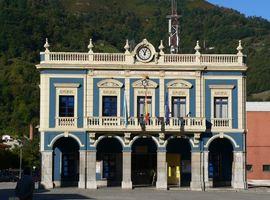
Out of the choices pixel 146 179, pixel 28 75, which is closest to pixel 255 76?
pixel 28 75

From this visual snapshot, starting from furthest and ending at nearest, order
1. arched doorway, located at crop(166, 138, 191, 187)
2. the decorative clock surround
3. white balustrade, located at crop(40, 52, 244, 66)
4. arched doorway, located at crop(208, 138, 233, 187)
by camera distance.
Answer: arched doorway, located at crop(208, 138, 233, 187) < arched doorway, located at crop(166, 138, 191, 187) < the decorative clock surround < white balustrade, located at crop(40, 52, 244, 66)

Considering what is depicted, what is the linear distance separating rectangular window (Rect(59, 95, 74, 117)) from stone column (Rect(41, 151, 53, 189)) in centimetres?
296

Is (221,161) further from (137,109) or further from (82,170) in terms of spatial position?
(82,170)

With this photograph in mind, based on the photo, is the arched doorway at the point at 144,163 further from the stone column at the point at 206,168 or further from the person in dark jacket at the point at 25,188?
the person in dark jacket at the point at 25,188

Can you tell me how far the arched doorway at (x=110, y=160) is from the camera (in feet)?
197

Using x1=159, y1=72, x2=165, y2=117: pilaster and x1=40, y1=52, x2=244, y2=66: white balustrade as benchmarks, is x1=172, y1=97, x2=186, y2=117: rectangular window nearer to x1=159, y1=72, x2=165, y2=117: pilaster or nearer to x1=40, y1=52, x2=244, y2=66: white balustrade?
x1=159, y1=72, x2=165, y2=117: pilaster

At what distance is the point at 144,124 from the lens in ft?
187

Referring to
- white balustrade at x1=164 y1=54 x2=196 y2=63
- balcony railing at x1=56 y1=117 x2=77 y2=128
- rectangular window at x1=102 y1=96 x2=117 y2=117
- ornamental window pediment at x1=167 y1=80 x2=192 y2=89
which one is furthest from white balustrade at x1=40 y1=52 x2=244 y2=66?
balcony railing at x1=56 y1=117 x2=77 y2=128

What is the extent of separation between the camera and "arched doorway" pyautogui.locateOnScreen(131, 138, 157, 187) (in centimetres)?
6034

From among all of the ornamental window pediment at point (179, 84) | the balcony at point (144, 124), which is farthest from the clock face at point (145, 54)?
the balcony at point (144, 124)

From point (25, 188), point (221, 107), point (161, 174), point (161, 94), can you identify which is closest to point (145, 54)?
point (161, 94)

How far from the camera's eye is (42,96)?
191 feet

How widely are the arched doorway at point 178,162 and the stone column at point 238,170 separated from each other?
3681mm

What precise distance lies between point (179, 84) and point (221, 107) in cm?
343
